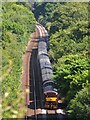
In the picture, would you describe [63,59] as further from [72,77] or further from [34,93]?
[72,77]

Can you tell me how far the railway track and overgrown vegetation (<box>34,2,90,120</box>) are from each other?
168cm

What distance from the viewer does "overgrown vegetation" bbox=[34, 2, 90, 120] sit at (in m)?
15.9

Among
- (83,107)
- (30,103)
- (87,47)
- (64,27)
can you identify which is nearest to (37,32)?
(64,27)

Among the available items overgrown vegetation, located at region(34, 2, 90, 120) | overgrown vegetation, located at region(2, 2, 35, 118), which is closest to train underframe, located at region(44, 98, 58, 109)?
overgrown vegetation, located at region(34, 2, 90, 120)

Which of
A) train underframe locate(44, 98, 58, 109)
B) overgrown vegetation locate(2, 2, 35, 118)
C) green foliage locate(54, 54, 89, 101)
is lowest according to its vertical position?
train underframe locate(44, 98, 58, 109)

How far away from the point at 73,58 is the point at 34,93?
4.78m

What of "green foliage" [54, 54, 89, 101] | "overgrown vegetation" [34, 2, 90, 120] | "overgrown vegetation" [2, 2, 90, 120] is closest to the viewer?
"overgrown vegetation" [2, 2, 90, 120]

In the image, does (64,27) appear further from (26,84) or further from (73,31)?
(26,84)

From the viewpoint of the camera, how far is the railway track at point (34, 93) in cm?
1967

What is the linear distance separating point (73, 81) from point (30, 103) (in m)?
5.24

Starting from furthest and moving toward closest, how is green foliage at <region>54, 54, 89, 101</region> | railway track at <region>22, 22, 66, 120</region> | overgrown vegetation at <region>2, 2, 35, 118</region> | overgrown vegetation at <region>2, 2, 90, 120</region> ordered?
railway track at <region>22, 22, 66, 120</region>
overgrown vegetation at <region>2, 2, 35, 118</region>
green foliage at <region>54, 54, 89, 101</region>
overgrown vegetation at <region>2, 2, 90, 120</region>

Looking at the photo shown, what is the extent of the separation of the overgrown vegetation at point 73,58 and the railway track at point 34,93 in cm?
168

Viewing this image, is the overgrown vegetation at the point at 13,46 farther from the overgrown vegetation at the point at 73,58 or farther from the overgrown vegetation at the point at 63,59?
the overgrown vegetation at the point at 73,58

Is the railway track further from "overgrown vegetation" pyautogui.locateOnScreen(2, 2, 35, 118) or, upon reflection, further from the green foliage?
the green foliage
